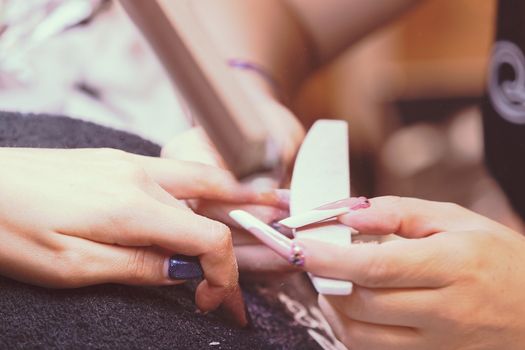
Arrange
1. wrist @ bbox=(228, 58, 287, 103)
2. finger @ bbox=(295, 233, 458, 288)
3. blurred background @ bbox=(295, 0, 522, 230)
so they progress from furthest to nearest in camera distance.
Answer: blurred background @ bbox=(295, 0, 522, 230) → wrist @ bbox=(228, 58, 287, 103) → finger @ bbox=(295, 233, 458, 288)

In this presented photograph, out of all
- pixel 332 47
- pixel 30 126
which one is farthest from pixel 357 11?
pixel 30 126

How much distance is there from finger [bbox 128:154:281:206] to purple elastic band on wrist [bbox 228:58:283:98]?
13cm

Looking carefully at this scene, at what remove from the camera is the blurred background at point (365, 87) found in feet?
1.71

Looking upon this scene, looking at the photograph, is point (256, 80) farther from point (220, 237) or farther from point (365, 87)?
point (365, 87)

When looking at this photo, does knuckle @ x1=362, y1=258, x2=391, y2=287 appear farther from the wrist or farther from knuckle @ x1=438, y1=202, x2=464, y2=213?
the wrist

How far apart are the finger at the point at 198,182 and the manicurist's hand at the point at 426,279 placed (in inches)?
2.7

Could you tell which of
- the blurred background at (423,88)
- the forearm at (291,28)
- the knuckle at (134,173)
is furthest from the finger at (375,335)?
the blurred background at (423,88)

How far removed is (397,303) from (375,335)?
0.03 m

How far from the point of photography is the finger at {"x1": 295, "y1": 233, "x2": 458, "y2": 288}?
0.34 metres

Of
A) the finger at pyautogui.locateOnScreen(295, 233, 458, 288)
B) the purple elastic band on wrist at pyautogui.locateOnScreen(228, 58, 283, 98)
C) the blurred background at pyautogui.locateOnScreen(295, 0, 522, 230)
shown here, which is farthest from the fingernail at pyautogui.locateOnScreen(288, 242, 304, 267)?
the blurred background at pyautogui.locateOnScreen(295, 0, 522, 230)

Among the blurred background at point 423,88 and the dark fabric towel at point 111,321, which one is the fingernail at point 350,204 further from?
the blurred background at point 423,88

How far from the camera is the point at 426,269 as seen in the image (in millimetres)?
352

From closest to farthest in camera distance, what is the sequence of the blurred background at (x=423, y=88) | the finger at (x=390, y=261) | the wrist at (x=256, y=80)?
1. the finger at (x=390, y=261)
2. the wrist at (x=256, y=80)
3. the blurred background at (x=423, y=88)

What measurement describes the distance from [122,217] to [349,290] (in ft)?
0.39
